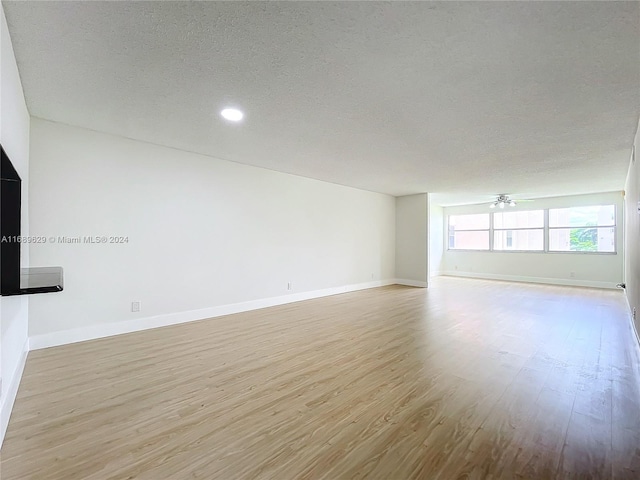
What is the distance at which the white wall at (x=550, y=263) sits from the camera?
297 inches

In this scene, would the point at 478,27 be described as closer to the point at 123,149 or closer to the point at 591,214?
the point at 123,149

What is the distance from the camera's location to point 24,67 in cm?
229

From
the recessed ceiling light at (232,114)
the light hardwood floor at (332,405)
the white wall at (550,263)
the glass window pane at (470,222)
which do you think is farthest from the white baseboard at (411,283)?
the recessed ceiling light at (232,114)

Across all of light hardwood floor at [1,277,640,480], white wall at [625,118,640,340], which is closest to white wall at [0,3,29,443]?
light hardwood floor at [1,277,640,480]

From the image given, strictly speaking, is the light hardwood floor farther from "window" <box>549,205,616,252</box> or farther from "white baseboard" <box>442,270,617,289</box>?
"window" <box>549,205,616,252</box>

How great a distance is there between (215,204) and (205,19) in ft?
10.5

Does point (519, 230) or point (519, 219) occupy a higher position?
A: point (519, 219)

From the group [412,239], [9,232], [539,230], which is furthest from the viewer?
[539,230]

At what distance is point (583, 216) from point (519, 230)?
4.85 feet

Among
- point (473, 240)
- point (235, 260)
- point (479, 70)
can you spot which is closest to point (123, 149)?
point (235, 260)

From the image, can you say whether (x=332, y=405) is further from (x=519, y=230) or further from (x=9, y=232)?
(x=519, y=230)

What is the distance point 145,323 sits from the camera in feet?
13.1

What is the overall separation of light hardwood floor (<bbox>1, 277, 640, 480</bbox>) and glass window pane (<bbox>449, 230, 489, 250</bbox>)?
5966 millimetres

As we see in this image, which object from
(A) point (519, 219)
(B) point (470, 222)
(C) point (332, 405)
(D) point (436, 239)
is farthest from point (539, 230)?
(C) point (332, 405)
